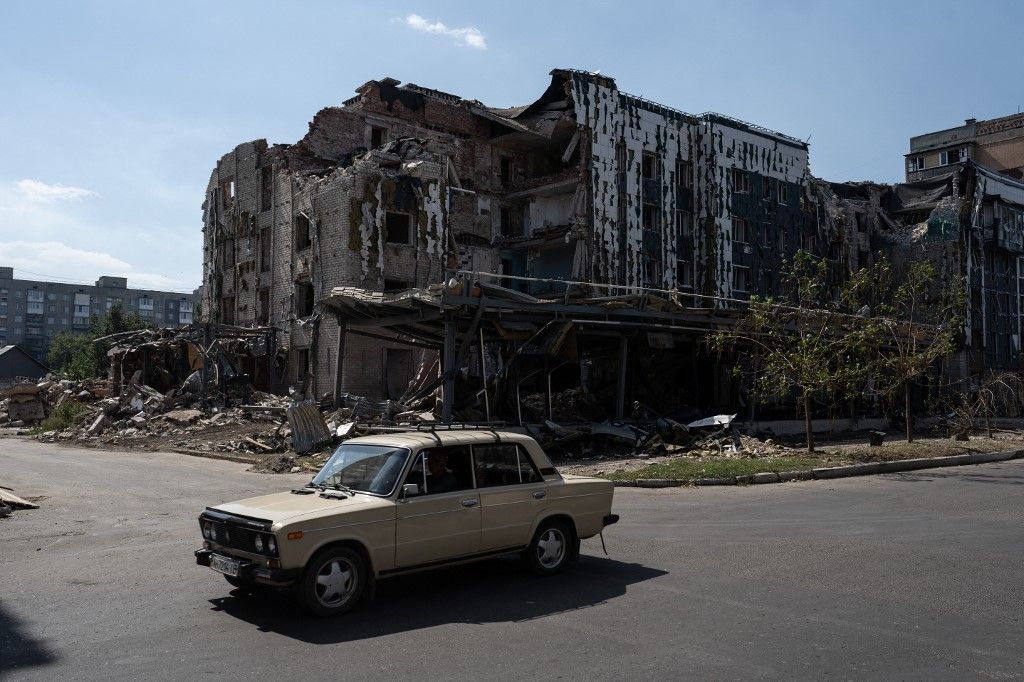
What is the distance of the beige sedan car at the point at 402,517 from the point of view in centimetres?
669

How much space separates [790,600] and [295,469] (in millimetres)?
14964

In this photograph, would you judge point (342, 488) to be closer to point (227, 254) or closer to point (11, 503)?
point (11, 503)

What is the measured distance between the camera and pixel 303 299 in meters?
38.0

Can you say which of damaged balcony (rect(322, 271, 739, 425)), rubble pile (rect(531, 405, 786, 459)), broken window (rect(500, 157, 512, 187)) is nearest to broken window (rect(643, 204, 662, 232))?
broken window (rect(500, 157, 512, 187))

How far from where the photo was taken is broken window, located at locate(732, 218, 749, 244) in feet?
151

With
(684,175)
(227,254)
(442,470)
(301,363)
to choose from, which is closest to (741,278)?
(684,175)

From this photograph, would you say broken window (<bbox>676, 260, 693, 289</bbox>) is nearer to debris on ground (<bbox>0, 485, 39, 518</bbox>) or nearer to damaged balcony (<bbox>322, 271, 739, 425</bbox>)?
damaged balcony (<bbox>322, 271, 739, 425</bbox>)

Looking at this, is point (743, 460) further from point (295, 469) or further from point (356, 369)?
point (356, 369)

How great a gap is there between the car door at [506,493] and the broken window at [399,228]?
28085mm

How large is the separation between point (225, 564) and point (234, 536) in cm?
24

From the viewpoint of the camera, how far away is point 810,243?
163 feet

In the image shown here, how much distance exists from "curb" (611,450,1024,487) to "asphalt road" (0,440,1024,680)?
4269 mm

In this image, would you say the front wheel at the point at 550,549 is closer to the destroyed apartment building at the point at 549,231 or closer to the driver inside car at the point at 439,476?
the driver inside car at the point at 439,476

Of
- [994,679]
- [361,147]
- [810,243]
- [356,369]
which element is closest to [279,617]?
[994,679]
